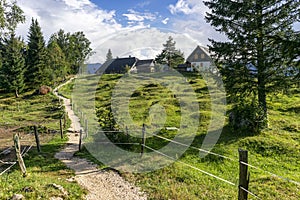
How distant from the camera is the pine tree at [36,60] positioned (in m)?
39.4

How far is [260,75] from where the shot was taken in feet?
47.6

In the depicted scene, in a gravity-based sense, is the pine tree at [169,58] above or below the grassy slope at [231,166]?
above

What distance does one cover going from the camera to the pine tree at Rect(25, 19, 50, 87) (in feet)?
129

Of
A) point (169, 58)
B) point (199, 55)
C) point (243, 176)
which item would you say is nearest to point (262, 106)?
point (243, 176)

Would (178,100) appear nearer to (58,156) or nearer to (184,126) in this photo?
(184,126)

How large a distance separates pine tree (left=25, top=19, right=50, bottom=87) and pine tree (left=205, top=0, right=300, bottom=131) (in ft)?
113

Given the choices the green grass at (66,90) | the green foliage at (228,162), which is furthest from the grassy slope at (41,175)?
the green grass at (66,90)

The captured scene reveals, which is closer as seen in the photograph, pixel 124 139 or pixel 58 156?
pixel 58 156

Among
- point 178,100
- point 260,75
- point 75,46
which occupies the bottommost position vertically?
point 178,100

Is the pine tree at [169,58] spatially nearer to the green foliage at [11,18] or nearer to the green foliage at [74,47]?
the green foliage at [74,47]

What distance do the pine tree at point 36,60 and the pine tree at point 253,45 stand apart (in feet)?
113

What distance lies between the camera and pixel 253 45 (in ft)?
47.6

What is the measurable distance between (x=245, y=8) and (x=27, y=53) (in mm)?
39463

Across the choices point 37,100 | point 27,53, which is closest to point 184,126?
point 37,100
